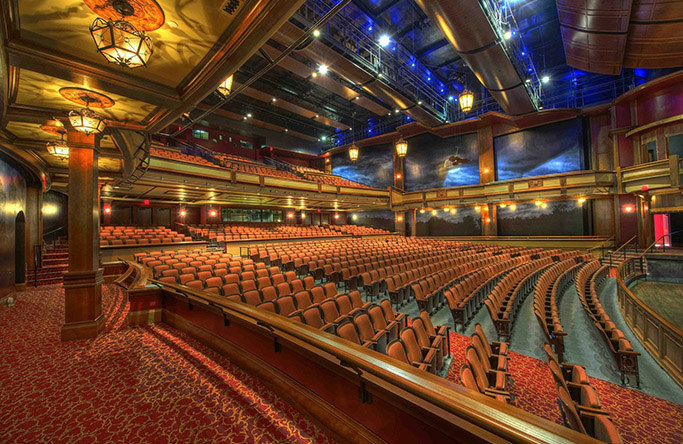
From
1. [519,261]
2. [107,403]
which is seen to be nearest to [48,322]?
[107,403]

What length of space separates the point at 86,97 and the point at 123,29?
151 cm

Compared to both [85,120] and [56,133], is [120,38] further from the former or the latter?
[56,133]

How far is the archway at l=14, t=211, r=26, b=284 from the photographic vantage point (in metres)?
5.43

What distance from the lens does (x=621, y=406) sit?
2.08m

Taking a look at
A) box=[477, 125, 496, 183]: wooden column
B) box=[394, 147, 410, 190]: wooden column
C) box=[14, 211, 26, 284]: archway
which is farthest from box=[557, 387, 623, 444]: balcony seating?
box=[394, 147, 410, 190]: wooden column

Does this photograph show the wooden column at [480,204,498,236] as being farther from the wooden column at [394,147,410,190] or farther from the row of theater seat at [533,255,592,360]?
the row of theater seat at [533,255,592,360]

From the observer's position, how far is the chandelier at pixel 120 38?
1.56 metres

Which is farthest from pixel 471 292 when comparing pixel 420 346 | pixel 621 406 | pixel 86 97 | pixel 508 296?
pixel 86 97

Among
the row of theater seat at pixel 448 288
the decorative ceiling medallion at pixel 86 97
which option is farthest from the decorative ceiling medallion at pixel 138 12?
the row of theater seat at pixel 448 288

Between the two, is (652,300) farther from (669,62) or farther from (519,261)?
(669,62)

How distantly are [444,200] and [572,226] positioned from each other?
16.1 feet

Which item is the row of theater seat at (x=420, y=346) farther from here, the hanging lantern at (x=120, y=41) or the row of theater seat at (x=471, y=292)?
the hanging lantern at (x=120, y=41)

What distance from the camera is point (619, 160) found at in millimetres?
9281

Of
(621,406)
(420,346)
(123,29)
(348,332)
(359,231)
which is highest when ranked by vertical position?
(123,29)
